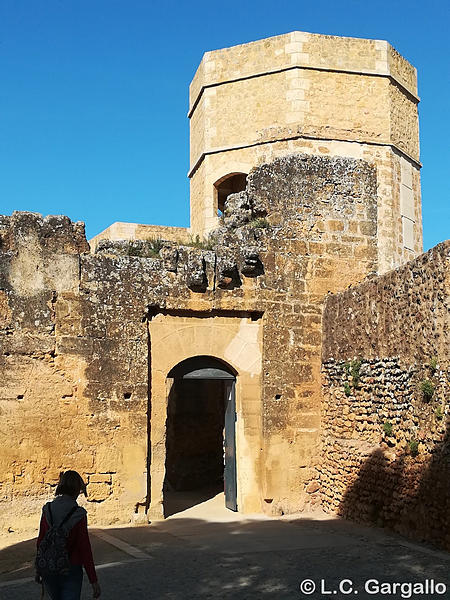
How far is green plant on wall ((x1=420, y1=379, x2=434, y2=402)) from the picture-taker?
7.16 m

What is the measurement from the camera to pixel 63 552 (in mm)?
3957

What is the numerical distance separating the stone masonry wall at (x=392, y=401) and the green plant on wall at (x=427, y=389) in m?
0.01

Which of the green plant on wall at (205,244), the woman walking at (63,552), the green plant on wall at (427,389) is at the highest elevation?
the green plant on wall at (205,244)

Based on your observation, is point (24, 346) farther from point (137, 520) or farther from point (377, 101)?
point (377, 101)

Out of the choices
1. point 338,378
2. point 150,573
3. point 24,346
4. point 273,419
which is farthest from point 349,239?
point 150,573

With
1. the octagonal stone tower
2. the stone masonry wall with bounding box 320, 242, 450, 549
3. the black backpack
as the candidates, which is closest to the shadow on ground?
the stone masonry wall with bounding box 320, 242, 450, 549

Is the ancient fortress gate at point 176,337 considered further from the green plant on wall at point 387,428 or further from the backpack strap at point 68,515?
the backpack strap at point 68,515

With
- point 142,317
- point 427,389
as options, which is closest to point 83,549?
point 427,389

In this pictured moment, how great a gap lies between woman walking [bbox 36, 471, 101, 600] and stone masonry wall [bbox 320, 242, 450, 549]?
13.1ft

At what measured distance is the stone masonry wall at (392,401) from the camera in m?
7.00

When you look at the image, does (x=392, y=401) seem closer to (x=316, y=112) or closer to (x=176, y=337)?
(x=176, y=337)

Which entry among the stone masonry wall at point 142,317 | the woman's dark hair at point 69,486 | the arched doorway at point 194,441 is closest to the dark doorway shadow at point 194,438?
the arched doorway at point 194,441

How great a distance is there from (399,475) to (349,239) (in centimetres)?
379

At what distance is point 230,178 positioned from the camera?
18562 mm
